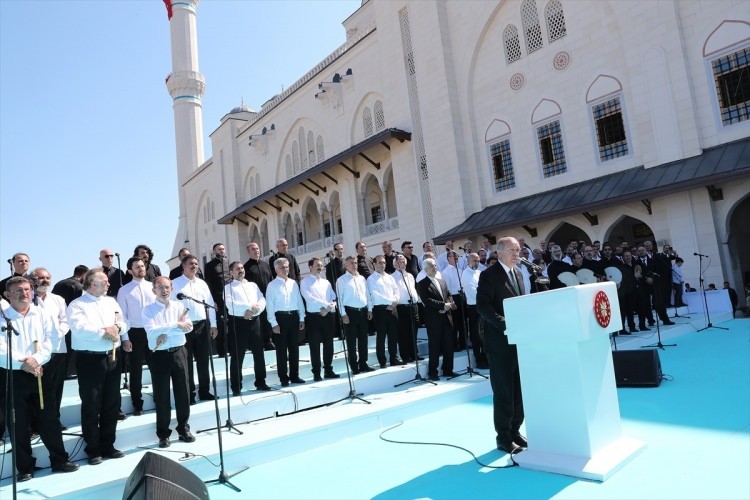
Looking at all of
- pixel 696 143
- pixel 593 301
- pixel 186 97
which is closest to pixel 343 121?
pixel 696 143

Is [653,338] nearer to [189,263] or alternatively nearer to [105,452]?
[189,263]

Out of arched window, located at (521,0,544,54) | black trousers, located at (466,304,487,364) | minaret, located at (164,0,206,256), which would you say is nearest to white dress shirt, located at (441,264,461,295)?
black trousers, located at (466,304,487,364)

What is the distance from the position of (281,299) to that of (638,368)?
4752mm

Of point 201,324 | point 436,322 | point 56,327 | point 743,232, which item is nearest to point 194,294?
point 201,324

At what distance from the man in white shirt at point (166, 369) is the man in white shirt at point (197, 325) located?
2.03ft

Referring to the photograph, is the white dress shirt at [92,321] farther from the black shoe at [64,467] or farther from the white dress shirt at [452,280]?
the white dress shirt at [452,280]

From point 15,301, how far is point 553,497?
4.68 metres

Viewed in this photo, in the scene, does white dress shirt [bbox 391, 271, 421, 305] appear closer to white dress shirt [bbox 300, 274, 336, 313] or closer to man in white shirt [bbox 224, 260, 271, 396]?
white dress shirt [bbox 300, 274, 336, 313]

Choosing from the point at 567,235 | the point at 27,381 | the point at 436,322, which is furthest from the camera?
the point at 567,235

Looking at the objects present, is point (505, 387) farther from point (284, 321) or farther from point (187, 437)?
point (284, 321)

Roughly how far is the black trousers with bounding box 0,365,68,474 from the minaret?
34630mm

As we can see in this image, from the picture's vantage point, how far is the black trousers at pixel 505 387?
4258mm

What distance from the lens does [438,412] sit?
6.31 metres

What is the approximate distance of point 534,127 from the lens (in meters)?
16.5
